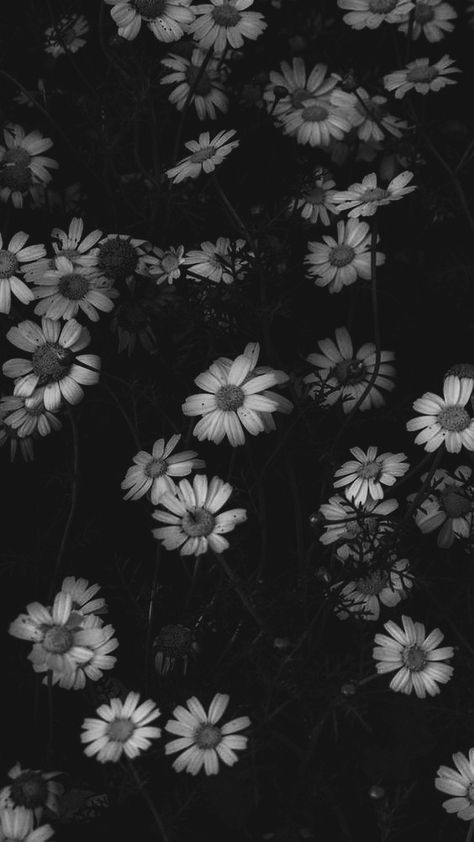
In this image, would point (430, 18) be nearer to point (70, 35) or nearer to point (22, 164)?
point (70, 35)

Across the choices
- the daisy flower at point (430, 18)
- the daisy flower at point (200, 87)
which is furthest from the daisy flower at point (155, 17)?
the daisy flower at point (430, 18)

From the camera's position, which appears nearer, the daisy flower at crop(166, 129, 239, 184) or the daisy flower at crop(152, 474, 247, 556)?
the daisy flower at crop(152, 474, 247, 556)

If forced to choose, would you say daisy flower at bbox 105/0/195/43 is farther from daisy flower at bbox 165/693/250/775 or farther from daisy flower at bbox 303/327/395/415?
daisy flower at bbox 165/693/250/775

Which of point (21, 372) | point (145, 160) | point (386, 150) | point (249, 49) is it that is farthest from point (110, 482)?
point (249, 49)

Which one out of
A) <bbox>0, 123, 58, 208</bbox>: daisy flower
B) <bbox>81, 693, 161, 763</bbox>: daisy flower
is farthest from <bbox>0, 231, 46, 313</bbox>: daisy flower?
<bbox>81, 693, 161, 763</bbox>: daisy flower

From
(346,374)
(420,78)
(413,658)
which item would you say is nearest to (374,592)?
(413,658)

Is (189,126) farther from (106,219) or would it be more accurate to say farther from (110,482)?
(110,482)
